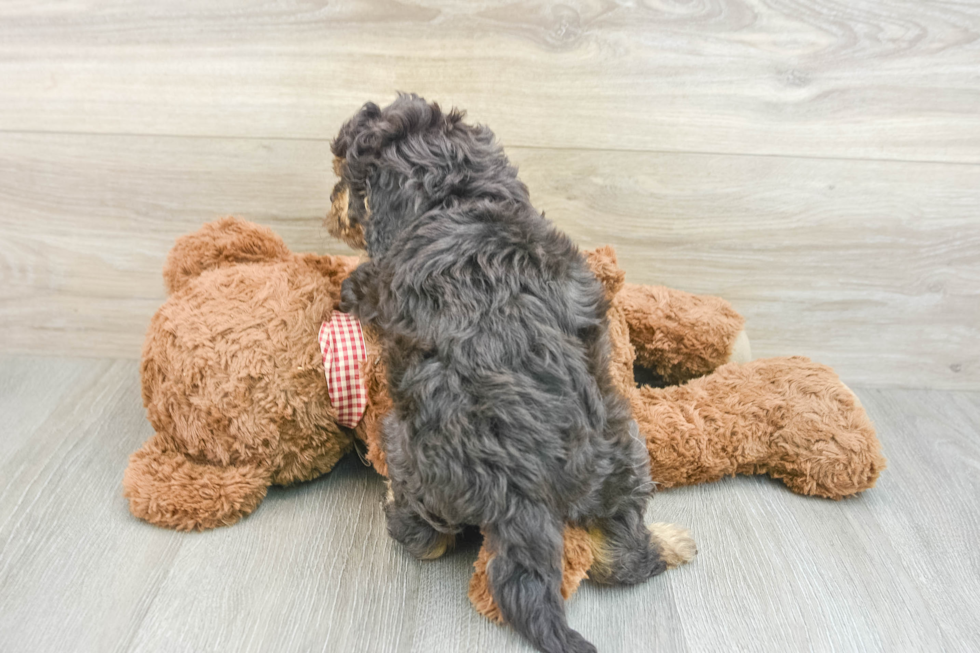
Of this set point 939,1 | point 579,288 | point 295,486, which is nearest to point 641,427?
point 579,288

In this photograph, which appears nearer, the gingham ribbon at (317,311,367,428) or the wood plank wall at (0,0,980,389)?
the gingham ribbon at (317,311,367,428)

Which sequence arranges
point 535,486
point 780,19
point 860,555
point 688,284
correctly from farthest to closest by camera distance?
point 688,284 → point 780,19 → point 860,555 → point 535,486

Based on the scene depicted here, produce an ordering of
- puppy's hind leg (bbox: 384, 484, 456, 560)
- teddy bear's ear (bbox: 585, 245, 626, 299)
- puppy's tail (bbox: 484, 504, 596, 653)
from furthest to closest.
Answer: teddy bear's ear (bbox: 585, 245, 626, 299) → puppy's hind leg (bbox: 384, 484, 456, 560) → puppy's tail (bbox: 484, 504, 596, 653)

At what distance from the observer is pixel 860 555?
0.89 meters

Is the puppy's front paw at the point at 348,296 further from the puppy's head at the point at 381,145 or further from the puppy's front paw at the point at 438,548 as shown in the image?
the puppy's front paw at the point at 438,548

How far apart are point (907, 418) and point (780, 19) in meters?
0.76

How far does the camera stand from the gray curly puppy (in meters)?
0.69

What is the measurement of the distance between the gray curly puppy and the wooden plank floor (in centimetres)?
8

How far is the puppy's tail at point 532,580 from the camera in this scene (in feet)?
2.23

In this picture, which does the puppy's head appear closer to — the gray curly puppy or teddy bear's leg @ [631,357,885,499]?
the gray curly puppy

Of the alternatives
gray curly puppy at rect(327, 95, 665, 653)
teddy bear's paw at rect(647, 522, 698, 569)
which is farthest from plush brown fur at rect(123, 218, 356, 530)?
Answer: teddy bear's paw at rect(647, 522, 698, 569)

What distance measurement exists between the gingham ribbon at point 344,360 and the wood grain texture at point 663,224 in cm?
34

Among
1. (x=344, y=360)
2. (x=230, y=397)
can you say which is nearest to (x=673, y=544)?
(x=344, y=360)

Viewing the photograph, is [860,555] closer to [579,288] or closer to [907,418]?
[907,418]
